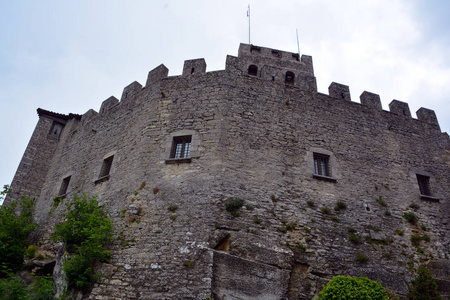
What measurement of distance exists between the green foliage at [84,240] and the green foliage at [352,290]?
5.88 metres

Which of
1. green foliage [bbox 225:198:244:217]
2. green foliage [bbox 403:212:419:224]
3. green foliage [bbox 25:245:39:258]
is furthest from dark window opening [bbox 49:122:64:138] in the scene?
green foliage [bbox 403:212:419:224]

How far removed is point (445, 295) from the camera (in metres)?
9.76

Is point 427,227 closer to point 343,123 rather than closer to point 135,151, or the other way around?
point 343,123

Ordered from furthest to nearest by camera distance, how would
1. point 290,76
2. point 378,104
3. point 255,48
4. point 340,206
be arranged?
point 255,48 → point 290,76 → point 378,104 → point 340,206

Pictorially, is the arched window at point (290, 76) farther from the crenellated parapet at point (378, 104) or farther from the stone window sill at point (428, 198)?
the stone window sill at point (428, 198)

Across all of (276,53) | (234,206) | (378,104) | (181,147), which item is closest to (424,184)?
(378,104)

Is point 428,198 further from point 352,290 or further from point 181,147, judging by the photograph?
point 181,147

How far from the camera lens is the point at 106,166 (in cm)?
1283

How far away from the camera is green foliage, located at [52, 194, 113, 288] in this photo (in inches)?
349

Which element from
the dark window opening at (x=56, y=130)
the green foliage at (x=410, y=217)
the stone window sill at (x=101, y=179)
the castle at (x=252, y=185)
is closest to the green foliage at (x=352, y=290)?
the castle at (x=252, y=185)

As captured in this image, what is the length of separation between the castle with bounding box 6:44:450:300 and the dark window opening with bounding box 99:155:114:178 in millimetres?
41

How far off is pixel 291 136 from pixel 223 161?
296cm

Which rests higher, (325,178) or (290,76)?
(290,76)

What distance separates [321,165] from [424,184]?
4527 millimetres
